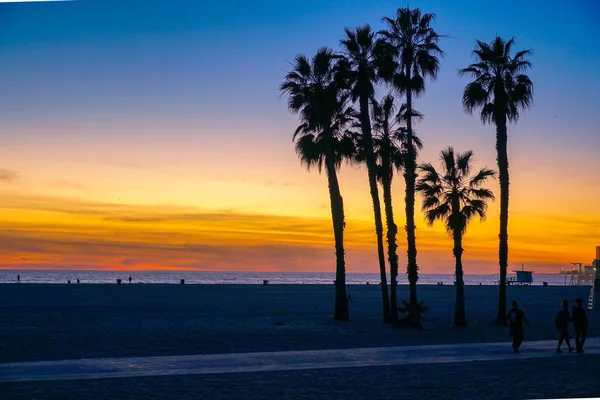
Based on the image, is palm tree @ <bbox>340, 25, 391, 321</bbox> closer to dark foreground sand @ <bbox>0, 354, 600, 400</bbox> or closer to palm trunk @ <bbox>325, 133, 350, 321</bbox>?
palm trunk @ <bbox>325, 133, 350, 321</bbox>

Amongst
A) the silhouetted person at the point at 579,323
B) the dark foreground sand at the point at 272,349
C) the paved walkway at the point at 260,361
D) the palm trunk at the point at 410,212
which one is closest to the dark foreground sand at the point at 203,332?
the dark foreground sand at the point at 272,349

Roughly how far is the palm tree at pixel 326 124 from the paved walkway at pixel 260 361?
15134 mm

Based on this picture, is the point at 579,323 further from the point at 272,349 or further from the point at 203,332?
the point at 203,332

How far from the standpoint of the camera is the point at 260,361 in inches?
853

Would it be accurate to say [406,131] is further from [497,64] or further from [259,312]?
[259,312]

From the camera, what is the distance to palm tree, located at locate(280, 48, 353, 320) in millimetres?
39656

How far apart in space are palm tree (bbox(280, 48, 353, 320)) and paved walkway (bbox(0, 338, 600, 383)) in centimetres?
1513

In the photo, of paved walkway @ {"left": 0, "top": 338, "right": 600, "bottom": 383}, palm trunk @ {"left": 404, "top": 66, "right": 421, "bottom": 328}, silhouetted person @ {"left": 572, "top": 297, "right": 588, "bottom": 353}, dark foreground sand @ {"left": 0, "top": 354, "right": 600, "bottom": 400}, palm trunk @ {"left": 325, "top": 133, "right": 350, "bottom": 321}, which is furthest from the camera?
palm trunk @ {"left": 325, "top": 133, "right": 350, "bottom": 321}

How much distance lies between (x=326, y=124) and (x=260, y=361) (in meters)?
20.7

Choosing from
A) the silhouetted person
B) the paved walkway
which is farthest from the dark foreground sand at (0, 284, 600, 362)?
the silhouetted person

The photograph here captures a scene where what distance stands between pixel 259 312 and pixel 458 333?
17.7 m

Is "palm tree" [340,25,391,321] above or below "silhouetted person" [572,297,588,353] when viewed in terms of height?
above

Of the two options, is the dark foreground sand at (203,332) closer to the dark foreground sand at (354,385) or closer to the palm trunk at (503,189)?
the palm trunk at (503,189)

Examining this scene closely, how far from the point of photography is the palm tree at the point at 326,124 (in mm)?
39656
